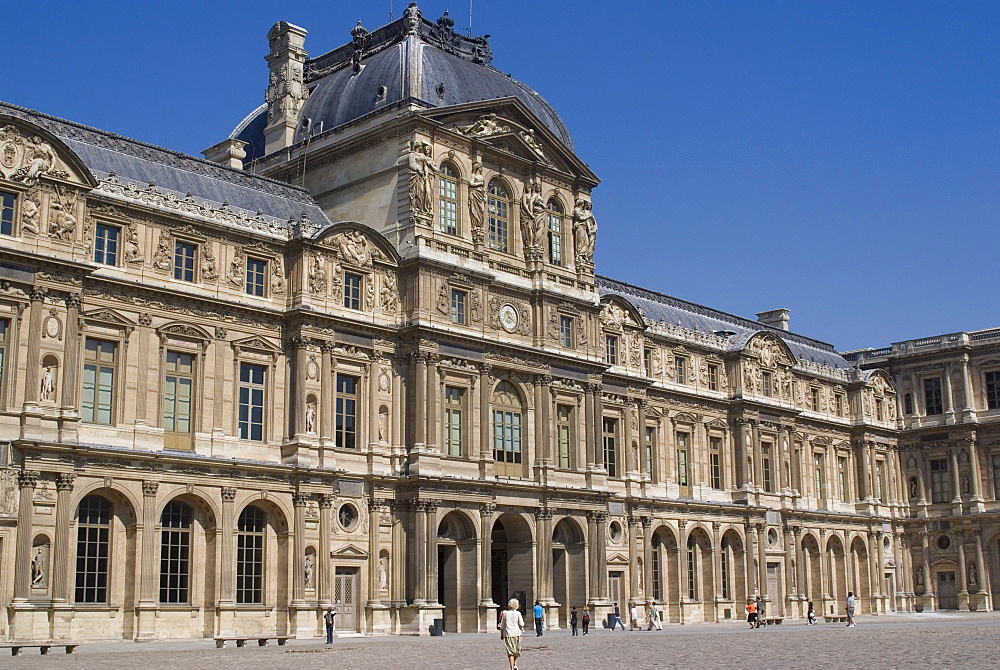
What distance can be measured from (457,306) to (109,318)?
14031mm

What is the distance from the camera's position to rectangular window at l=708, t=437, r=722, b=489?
207 feet

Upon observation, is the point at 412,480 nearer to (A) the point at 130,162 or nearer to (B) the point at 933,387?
(A) the point at 130,162

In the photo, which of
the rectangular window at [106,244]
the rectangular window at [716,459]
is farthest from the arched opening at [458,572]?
the rectangular window at [716,459]

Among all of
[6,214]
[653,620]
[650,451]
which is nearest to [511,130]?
[650,451]

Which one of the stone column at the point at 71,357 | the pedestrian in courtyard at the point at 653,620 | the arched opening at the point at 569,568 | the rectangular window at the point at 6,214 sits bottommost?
the pedestrian in courtyard at the point at 653,620

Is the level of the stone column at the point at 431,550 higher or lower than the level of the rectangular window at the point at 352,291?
lower

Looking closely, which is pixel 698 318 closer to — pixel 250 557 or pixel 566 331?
pixel 566 331

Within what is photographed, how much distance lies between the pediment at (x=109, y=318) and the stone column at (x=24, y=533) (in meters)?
5.23

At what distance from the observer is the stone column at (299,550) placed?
40.8 meters

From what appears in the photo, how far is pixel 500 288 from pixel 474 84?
9.42 meters

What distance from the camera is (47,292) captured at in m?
36.1

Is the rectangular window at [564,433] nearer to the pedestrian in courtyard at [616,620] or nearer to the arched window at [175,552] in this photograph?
the pedestrian in courtyard at [616,620]

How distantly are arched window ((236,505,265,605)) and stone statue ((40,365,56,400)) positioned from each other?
7.82 m

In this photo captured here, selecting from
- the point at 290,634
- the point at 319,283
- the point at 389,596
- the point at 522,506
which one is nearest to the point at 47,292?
the point at 319,283
